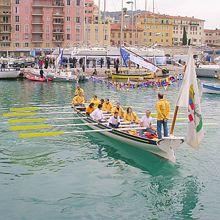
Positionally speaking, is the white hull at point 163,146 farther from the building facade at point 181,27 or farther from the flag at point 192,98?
the building facade at point 181,27

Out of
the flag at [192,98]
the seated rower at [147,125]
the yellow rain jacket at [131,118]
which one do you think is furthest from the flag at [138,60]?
the flag at [192,98]

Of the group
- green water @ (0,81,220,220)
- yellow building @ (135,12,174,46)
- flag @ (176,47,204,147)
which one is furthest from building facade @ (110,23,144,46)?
flag @ (176,47,204,147)

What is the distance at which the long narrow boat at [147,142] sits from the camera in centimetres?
2309

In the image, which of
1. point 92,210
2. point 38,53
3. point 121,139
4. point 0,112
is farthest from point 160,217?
point 38,53

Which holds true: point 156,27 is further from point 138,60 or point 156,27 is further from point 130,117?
Answer: point 130,117

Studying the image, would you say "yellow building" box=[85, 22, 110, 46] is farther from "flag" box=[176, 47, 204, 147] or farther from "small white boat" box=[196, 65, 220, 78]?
"flag" box=[176, 47, 204, 147]

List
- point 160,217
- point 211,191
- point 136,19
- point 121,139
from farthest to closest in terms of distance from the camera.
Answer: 1. point 136,19
2. point 121,139
3. point 211,191
4. point 160,217

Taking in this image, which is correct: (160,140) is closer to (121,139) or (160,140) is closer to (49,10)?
(121,139)

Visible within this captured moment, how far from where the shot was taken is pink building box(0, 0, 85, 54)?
4966 inches

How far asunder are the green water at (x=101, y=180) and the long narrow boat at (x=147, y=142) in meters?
0.47

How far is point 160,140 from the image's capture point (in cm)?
2319

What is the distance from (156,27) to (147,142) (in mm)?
156690

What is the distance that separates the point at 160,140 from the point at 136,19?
15988 centimetres

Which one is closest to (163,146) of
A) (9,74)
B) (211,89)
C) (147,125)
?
(147,125)
